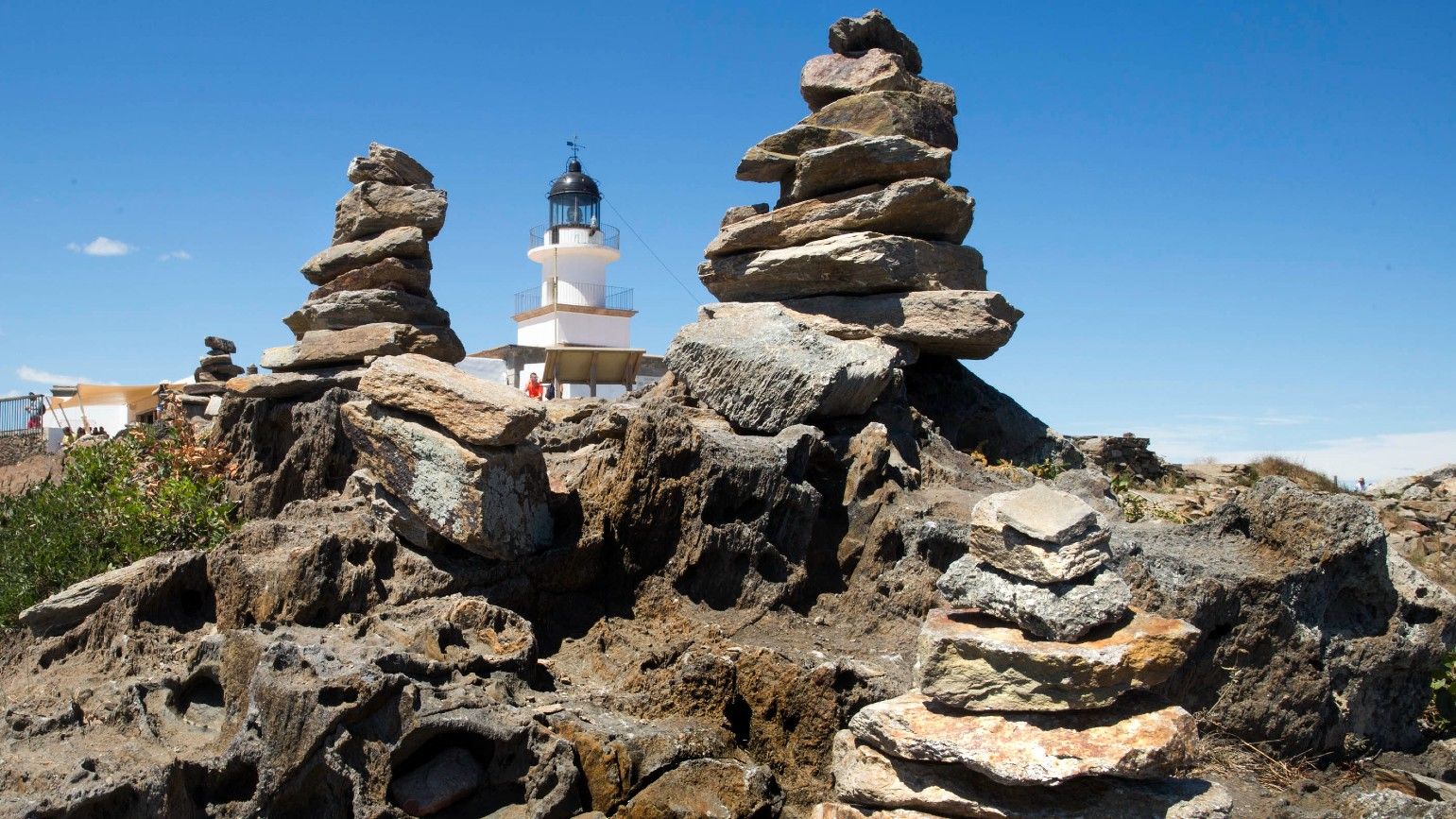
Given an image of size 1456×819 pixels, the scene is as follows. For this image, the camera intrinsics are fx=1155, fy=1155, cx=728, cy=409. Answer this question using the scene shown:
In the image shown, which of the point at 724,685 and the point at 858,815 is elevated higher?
the point at 724,685

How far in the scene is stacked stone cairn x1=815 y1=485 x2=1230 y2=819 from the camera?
524cm

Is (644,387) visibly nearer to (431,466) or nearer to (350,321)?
(350,321)

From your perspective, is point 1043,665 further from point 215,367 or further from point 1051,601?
point 215,367

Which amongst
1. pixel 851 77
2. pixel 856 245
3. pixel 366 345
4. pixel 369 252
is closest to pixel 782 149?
pixel 851 77

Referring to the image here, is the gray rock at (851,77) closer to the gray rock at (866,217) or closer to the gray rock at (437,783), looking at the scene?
the gray rock at (866,217)

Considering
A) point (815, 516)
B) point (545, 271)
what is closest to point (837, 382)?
point (815, 516)

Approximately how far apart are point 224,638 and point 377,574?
1097 millimetres

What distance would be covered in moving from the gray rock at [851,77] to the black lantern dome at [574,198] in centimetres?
3050

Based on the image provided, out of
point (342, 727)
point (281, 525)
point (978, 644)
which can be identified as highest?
point (281, 525)

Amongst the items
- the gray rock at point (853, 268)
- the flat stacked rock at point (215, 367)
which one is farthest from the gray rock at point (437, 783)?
the flat stacked rock at point (215, 367)

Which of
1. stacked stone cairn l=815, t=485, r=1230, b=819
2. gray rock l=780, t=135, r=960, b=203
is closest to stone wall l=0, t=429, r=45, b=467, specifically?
gray rock l=780, t=135, r=960, b=203

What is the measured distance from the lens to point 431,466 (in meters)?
7.57

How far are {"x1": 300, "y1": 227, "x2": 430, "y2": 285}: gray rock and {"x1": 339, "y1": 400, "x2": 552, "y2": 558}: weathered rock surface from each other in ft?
13.2

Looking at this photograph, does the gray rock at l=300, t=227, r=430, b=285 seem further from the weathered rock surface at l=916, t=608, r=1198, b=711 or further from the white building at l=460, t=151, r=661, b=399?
the white building at l=460, t=151, r=661, b=399
